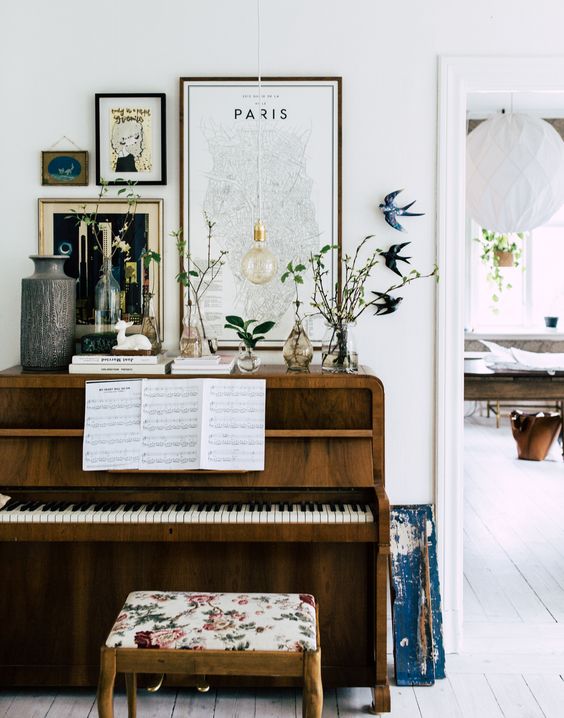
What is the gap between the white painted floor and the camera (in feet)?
9.03

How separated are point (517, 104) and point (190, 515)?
5.96 meters

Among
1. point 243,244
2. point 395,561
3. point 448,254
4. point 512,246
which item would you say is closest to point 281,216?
point 243,244

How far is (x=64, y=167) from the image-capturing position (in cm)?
309

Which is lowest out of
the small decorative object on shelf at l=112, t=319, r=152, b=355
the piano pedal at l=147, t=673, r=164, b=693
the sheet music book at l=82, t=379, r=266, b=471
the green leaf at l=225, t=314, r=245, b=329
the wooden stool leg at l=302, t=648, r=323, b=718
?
the piano pedal at l=147, t=673, r=164, b=693

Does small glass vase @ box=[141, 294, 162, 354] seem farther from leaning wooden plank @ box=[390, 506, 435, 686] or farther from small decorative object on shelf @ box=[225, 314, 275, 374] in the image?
leaning wooden plank @ box=[390, 506, 435, 686]

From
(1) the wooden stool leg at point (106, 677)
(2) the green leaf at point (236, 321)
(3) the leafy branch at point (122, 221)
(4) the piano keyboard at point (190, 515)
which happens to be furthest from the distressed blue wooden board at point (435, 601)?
(3) the leafy branch at point (122, 221)

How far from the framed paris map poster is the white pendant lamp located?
1.51 meters

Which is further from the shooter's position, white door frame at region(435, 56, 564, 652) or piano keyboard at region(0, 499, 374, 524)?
white door frame at region(435, 56, 564, 652)

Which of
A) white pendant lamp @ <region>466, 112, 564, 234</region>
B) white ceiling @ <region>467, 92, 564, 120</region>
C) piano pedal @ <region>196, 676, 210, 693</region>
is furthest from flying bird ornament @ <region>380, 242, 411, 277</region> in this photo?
white ceiling @ <region>467, 92, 564, 120</region>

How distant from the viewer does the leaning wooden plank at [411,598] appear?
2.93 m

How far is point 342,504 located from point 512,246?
5579 millimetres

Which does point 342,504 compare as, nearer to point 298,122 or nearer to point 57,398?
point 57,398

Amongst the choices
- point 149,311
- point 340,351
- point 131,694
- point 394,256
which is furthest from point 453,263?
point 131,694

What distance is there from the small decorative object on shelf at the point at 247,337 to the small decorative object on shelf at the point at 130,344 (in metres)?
0.34
